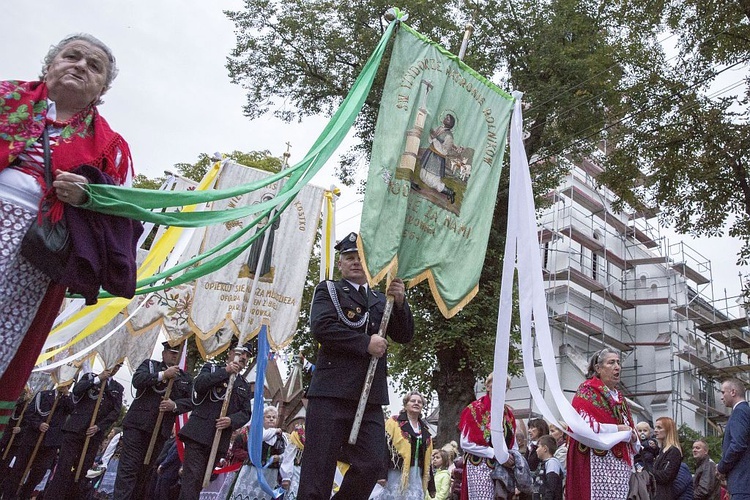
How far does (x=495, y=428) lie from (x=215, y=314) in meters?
6.38

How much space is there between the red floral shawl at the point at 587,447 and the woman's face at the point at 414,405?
94.5 inches

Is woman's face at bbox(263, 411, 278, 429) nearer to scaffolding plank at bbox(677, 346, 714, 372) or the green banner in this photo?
the green banner

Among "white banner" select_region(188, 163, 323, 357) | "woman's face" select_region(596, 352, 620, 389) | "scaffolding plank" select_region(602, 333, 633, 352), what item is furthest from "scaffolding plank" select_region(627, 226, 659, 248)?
"woman's face" select_region(596, 352, 620, 389)

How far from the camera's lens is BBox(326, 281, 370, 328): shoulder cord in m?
4.75

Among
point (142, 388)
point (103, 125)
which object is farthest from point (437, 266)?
point (142, 388)

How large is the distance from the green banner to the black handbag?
7.76ft

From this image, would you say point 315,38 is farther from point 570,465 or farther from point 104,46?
point 104,46

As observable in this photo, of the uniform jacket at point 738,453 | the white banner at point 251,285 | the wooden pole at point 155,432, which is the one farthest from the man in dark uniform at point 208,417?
the uniform jacket at point 738,453

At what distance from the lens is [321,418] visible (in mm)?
4449

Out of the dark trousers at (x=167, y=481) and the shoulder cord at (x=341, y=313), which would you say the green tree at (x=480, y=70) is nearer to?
the dark trousers at (x=167, y=481)

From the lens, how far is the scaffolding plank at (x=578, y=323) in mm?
27891

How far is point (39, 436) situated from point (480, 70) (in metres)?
12.2

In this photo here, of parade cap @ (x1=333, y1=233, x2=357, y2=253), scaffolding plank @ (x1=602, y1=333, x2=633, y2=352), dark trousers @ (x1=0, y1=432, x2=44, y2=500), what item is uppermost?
scaffolding plank @ (x1=602, y1=333, x2=633, y2=352)

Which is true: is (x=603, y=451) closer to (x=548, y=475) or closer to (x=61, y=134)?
(x=548, y=475)
